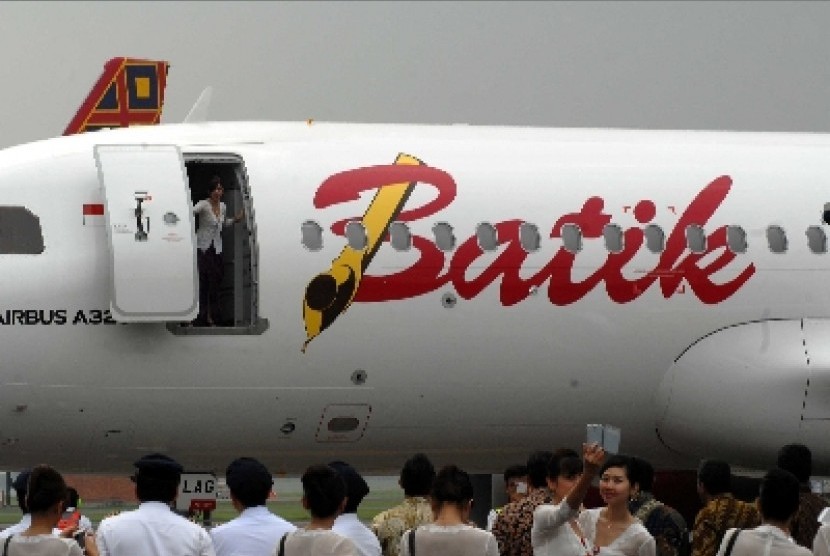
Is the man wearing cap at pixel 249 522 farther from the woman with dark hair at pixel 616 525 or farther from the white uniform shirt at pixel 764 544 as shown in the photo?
the white uniform shirt at pixel 764 544

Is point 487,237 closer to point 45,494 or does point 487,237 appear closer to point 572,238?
point 572,238

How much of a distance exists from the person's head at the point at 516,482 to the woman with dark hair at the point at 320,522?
4.70 m

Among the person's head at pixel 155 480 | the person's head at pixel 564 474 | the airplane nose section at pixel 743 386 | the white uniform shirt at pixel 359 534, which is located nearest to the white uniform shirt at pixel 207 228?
the airplane nose section at pixel 743 386

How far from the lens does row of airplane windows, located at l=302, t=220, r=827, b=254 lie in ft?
73.6

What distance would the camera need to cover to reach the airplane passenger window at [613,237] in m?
23.4

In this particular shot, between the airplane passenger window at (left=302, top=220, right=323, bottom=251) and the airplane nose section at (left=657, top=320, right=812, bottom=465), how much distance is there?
4.40 metres

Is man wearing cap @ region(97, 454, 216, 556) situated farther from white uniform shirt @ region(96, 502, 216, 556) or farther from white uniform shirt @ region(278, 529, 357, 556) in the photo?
white uniform shirt @ region(278, 529, 357, 556)

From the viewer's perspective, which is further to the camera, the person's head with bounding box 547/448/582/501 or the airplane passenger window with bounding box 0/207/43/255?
the airplane passenger window with bounding box 0/207/43/255

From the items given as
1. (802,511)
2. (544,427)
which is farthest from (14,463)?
(802,511)

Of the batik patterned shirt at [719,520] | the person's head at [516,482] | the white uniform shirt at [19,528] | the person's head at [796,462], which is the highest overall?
the person's head at [796,462]

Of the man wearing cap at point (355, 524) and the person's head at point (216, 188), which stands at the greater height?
the person's head at point (216, 188)

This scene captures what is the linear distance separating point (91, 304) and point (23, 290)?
2.31ft

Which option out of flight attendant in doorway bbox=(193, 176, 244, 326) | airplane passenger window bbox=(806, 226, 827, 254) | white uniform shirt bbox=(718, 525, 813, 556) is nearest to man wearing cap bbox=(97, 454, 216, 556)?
white uniform shirt bbox=(718, 525, 813, 556)

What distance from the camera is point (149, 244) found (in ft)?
70.2
